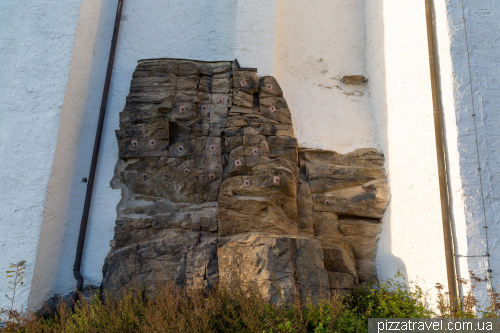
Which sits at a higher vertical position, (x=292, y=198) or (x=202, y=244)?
(x=292, y=198)

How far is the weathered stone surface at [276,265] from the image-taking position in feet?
15.2

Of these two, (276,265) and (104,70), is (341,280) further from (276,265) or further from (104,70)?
(104,70)

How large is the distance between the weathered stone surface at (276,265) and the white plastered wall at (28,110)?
2964 millimetres

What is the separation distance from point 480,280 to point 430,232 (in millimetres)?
829

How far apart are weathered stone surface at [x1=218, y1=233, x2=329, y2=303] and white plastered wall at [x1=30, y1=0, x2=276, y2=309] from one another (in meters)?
2.30

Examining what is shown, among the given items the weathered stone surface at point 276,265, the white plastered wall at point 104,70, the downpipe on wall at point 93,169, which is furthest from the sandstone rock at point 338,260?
the downpipe on wall at point 93,169

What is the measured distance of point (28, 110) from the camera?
5832mm

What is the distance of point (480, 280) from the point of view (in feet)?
12.7

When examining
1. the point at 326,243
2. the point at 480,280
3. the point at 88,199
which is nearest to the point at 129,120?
the point at 88,199

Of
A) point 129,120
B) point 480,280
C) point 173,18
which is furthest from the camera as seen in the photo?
point 173,18

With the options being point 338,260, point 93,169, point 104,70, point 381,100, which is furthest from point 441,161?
point 104,70

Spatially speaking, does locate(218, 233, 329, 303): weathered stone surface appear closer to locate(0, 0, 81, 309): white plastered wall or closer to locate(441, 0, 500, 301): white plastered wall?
locate(441, 0, 500, 301): white plastered wall

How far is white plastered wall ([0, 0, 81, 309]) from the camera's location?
5305 mm

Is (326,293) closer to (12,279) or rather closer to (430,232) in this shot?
(430,232)
